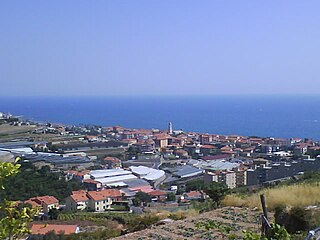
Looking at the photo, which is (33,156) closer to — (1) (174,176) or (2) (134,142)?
(1) (174,176)

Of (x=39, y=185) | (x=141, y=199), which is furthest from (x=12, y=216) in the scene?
(x=39, y=185)

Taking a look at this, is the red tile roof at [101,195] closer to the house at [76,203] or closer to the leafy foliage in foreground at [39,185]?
the house at [76,203]

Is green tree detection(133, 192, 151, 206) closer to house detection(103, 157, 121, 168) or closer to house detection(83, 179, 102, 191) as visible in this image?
house detection(83, 179, 102, 191)

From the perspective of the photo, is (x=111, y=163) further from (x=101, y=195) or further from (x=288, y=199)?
(x=288, y=199)

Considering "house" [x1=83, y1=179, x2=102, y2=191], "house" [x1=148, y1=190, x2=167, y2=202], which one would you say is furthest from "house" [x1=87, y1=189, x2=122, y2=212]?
"house" [x1=83, y1=179, x2=102, y2=191]

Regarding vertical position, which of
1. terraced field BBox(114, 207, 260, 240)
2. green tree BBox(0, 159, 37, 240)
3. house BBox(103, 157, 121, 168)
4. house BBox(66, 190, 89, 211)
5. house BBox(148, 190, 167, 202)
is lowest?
house BBox(103, 157, 121, 168)


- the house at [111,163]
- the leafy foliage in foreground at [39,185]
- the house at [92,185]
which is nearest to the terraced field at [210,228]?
the leafy foliage in foreground at [39,185]

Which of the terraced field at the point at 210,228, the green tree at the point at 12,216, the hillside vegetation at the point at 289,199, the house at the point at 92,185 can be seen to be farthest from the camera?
the house at the point at 92,185
